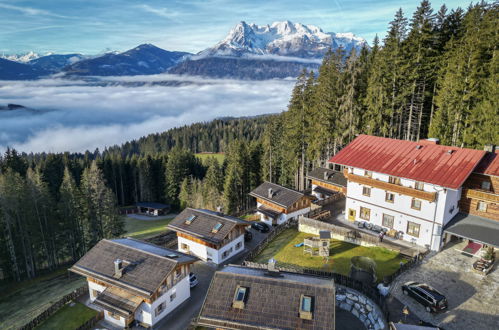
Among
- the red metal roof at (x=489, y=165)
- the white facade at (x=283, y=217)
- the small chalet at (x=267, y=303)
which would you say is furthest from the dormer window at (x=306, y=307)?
the red metal roof at (x=489, y=165)

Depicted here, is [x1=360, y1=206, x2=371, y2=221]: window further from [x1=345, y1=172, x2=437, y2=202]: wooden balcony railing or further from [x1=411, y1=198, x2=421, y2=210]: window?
[x1=411, y1=198, x2=421, y2=210]: window

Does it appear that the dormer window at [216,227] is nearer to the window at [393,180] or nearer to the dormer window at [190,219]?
the dormer window at [190,219]

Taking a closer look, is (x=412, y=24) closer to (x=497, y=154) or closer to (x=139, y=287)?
(x=497, y=154)

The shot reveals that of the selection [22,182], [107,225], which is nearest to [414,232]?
[107,225]

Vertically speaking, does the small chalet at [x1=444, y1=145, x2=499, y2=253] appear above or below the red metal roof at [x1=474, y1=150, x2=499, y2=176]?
below

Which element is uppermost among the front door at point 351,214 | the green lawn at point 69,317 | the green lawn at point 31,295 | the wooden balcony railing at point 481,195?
the wooden balcony railing at point 481,195

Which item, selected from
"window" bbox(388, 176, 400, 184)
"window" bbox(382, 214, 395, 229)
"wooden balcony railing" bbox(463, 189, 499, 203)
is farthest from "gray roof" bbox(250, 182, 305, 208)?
"wooden balcony railing" bbox(463, 189, 499, 203)
